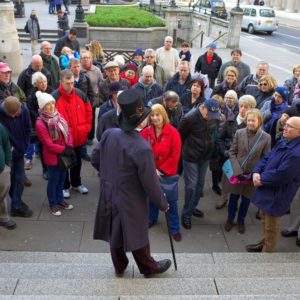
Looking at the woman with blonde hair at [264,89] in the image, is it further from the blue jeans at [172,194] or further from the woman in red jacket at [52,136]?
the woman in red jacket at [52,136]

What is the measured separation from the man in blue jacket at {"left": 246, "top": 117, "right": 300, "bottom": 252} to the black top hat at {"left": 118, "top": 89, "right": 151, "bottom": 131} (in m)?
1.85

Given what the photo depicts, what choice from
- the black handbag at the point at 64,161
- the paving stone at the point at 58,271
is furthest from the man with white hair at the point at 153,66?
the paving stone at the point at 58,271

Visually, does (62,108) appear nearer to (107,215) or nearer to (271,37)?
(107,215)

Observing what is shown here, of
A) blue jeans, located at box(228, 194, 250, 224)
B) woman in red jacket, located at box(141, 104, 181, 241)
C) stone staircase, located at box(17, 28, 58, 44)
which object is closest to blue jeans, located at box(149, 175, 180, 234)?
woman in red jacket, located at box(141, 104, 181, 241)

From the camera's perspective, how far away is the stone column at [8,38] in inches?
520

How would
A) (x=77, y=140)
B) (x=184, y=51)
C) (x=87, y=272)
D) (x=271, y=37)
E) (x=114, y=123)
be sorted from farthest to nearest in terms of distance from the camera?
(x=271, y=37), (x=184, y=51), (x=77, y=140), (x=114, y=123), (x=87, y=272)

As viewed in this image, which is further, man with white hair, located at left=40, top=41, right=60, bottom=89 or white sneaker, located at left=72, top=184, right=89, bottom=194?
man with white hair, located at left=40, top=41, right=60, bottom=89

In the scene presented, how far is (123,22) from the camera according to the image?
70.6ft

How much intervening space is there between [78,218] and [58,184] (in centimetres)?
58

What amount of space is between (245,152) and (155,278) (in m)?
2.28

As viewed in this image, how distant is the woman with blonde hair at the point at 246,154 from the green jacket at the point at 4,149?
2.93 metres

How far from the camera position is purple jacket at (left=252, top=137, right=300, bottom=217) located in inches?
177

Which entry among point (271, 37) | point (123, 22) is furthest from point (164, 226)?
point (271, 37)

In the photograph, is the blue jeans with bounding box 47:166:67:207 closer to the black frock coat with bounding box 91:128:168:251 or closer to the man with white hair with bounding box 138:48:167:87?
the black frock coat with bounding box 91:128:168:251
